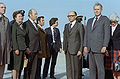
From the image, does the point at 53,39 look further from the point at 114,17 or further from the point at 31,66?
the point at 114,17

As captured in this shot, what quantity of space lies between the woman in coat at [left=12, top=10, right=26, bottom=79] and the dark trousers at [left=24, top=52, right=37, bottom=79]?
0.30 m

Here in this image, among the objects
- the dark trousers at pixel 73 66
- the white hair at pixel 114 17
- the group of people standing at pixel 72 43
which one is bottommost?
the dark trousers at pixel 73 66

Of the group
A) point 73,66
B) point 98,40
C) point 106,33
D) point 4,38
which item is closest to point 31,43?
point 4,38

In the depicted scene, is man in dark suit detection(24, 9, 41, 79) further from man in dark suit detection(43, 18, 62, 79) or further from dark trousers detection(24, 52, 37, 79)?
man in dark suit detection(43, 18, 62, 79)

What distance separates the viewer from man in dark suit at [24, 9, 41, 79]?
5.20m

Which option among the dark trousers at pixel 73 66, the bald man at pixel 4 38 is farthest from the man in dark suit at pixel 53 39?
the bald man at pixel 4 38

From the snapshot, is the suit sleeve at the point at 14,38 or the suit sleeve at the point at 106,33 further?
the suit sleeve at the point at 14,38

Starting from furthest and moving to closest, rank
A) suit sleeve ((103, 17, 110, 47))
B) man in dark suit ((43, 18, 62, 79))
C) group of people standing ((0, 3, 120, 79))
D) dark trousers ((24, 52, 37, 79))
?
man in dark suit ((43, 18, 62, 79)), dark trousers ((24, 52, 37, 79)), group of people standing ((0, 3, 120, 79)), suit sleeve ((103, 17, 110, 47))

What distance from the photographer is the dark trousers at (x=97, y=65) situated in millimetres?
4707

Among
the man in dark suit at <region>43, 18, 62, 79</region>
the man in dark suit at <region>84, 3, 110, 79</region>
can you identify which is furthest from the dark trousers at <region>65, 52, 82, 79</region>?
the man in dark suit at <region>43, 18, 62, 79</region>

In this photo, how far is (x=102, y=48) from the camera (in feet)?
15.1

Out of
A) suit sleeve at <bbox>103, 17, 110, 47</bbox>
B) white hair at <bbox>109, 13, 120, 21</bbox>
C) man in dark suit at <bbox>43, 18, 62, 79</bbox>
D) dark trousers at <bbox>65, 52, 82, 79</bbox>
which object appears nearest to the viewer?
suit sleeve at <bbox>103, 17, 110, 47</bbox>

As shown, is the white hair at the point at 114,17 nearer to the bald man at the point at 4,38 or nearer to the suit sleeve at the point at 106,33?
the suit sleeve at the point at 106,33

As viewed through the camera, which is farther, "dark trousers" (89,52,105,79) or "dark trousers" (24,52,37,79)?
"dark trousers" (24,52,37,79)
